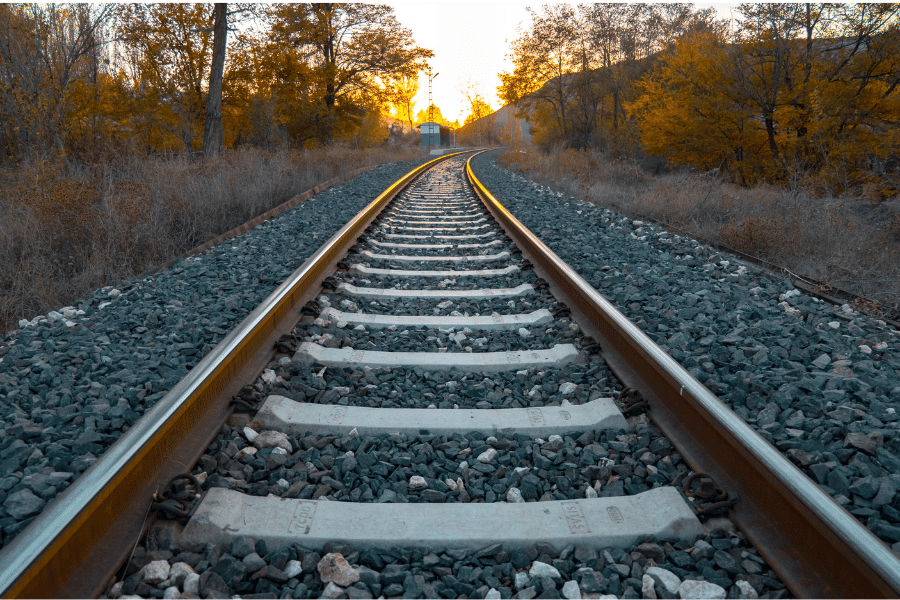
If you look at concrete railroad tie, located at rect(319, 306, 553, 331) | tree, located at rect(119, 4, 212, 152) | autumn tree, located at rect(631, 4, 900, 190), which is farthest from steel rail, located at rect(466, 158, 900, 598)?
tree, located at rect(119, 4, 212, 152)

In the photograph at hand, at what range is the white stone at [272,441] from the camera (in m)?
2.23

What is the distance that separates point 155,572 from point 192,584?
0.11m

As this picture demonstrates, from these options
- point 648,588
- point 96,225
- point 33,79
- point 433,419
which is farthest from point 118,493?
point 33,79

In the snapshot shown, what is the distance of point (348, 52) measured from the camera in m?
25.9

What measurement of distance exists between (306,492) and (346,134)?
89.0 ft

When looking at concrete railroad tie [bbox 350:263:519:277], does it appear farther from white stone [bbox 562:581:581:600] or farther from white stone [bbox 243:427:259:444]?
white stone [bbox 562:581:581:600]

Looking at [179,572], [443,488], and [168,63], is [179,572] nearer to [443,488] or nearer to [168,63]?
[443,488]

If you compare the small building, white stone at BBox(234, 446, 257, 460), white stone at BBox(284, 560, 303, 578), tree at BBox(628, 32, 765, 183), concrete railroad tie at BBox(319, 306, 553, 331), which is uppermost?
the small building

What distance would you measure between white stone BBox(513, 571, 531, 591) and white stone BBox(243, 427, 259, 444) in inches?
46.6

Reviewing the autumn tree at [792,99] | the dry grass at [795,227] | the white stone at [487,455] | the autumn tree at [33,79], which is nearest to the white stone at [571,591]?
the white stone at [487,455]

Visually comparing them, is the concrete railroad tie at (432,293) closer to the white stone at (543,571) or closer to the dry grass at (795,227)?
the dry grass at (795,227)

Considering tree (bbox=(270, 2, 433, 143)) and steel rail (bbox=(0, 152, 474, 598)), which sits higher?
tree (bbox=(270, 2, 433, 143))

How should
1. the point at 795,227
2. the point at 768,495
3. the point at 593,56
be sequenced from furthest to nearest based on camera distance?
1. the point at 593,56
2. the point at 795,227
3. the point at 768,495

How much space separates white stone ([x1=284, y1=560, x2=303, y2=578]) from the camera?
1.60 m
